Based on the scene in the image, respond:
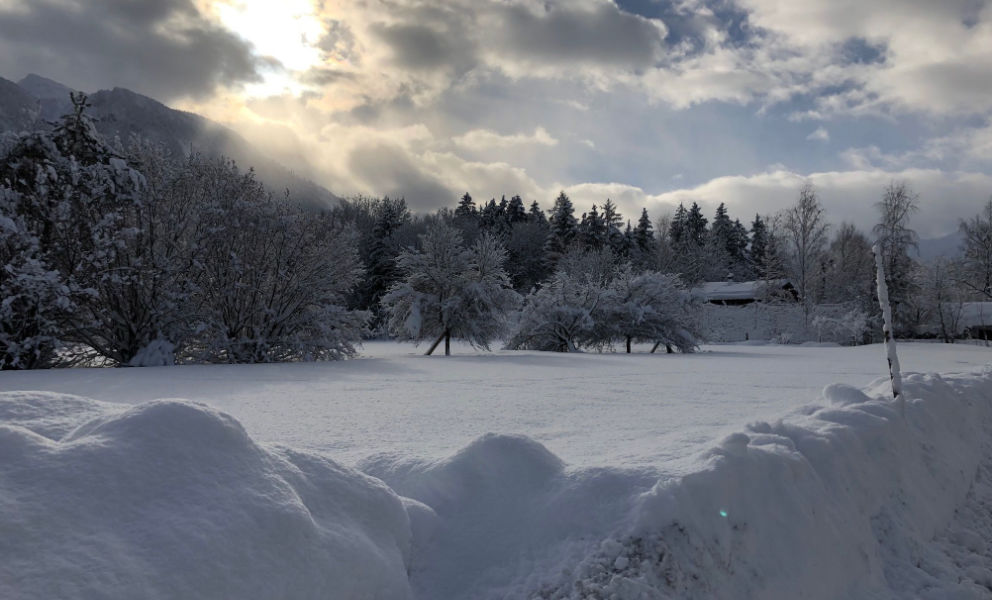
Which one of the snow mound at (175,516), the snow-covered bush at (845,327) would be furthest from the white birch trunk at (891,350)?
the snow-covered bush at (845,327)

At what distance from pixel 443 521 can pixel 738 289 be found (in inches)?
2024

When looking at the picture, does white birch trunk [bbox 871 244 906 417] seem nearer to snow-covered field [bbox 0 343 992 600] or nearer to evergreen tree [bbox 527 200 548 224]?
snow-covered field [bbox 0 343 992 600]

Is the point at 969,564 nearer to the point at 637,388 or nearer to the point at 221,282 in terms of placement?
the point at 637,388

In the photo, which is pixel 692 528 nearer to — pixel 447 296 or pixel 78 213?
pixel 78 213

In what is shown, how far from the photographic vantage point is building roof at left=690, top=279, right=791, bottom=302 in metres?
42.8

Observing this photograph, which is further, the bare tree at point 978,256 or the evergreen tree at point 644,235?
the evergreen tree at point 644,235

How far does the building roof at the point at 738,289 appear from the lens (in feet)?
140

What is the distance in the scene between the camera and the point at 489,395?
27.6 feet

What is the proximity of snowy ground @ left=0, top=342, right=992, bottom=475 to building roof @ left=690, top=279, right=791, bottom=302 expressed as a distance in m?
32.3

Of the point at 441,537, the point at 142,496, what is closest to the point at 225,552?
the point at 142,496

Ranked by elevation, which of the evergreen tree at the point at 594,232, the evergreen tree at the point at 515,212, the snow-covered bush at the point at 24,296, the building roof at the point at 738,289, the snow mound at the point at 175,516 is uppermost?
the evergreen tree at the point at 515,212

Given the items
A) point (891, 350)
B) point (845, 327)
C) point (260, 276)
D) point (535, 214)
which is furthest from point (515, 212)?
point (891, 350)

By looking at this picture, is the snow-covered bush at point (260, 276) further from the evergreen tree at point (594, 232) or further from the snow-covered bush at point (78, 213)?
the evergreen tree at point (594, 232)

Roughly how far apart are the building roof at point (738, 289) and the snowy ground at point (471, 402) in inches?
1273
